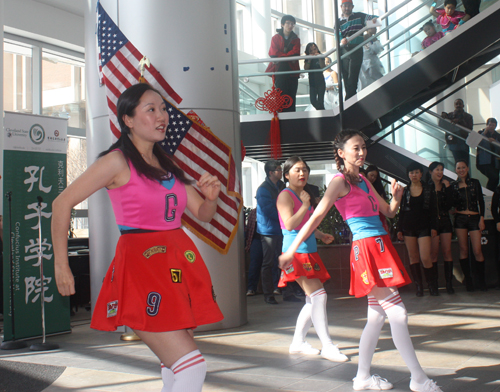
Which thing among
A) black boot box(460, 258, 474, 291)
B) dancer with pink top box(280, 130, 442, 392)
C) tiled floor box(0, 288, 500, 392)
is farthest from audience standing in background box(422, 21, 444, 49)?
dancer with pink top box(280, 130, 442, 392)

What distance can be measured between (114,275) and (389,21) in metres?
9.01

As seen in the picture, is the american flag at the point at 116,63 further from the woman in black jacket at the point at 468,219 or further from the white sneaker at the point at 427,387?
the woman in black jacket at the point at 468,219

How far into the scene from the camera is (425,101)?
10383 mm

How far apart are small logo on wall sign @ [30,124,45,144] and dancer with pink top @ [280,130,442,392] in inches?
141

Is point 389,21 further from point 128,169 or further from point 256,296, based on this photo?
point 128,169

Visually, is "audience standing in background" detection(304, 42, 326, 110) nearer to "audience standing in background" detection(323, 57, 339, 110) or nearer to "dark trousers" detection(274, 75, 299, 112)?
"audience standing in background" detection(323, 57, 339, 110)

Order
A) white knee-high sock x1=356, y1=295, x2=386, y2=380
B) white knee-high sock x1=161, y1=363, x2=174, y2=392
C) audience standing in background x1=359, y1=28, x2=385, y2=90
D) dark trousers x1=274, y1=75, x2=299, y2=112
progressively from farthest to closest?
dark trousers x1=274, y1=75, x2=299, y2=112
audience standing in background x1=359, y1=28, x2=385, y2=90
white knee-high sock x1=356, y1=295, x2=386, y2=380
white knee-high sock x1=161, y1=363, x2=174, y2=392

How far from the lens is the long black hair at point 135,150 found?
7.73ft

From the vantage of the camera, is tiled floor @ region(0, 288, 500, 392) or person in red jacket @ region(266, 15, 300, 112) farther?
person in red jacket @ region(266, 15, 300, 112)

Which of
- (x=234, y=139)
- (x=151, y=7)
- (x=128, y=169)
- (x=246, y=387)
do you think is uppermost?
(x=151, y=7)

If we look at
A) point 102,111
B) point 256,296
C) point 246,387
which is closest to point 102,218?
point 102,111

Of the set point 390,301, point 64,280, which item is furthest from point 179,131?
point 64,280

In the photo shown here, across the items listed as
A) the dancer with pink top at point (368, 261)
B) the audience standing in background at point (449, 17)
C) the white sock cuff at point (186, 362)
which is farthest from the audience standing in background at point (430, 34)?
the white sock cuff at point (186, 362)

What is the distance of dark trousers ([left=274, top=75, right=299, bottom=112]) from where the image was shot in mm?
10336
